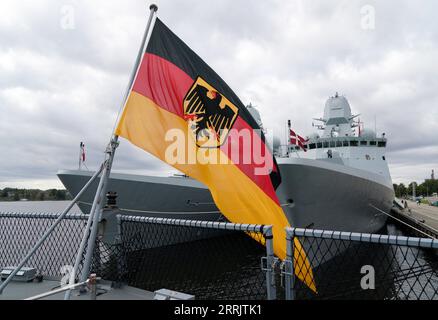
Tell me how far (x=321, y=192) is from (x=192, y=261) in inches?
271

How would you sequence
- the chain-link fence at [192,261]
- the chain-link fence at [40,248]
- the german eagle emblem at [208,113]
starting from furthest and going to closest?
the chain-link fence at [40,248] → the chain-link fence at [192,261] → the german eagle emblem at [208,113]

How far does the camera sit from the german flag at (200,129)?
11.3 feet

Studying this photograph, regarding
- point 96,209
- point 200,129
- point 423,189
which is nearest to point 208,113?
point 200,129

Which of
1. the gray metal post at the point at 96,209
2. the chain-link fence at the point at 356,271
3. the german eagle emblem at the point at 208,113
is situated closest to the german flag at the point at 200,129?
the german eagle emblem at the point at 208,113

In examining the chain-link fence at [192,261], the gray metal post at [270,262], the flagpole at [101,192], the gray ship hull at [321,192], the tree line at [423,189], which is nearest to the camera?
the gray metal post at [270,262]

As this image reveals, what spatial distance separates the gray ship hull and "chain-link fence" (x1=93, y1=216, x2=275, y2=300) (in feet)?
5.30

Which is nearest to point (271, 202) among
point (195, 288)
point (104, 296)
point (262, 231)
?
point (262, 231)

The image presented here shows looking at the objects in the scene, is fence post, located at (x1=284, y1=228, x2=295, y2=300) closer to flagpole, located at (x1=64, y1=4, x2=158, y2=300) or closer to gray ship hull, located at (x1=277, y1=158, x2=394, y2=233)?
flagpole, located at (x1=64, y1=4, x2=158, y2=300)

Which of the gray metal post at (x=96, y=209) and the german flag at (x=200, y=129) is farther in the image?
the german flag at (x=200, y=129)

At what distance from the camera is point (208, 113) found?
3691 millimetres

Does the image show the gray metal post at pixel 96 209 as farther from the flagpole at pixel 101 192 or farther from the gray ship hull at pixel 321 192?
the gray ship hull at pixel 321 192

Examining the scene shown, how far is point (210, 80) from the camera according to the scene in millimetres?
3803

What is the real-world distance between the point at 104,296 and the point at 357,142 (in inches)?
609
